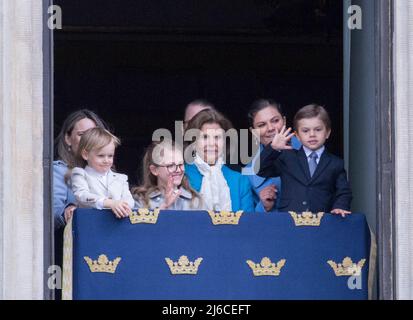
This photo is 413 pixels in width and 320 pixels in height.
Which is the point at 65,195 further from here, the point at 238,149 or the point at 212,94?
the point at 212,94

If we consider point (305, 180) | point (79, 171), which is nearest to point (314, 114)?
point (305, 180)

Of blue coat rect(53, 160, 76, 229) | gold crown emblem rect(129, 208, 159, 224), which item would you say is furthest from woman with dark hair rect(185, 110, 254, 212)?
blue coat rect(53, 160, 76, 229)

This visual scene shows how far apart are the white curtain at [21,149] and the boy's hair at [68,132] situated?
0.96 m

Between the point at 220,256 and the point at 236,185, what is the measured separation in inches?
23.6

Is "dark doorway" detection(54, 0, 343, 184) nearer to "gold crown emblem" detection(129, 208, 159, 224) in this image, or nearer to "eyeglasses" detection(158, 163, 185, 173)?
"eyeglasses" detection(158, 163, 185, 173)

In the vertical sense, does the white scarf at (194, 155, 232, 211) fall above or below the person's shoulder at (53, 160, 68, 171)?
below

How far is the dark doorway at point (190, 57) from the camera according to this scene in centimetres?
1267

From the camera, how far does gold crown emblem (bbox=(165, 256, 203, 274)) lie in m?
9.88

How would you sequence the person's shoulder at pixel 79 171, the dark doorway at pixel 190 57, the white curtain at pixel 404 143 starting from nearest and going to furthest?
the white curtain at pixel 404 143
the person's shoulder at pixel 79 171
the dark doorway at pixel 190 57

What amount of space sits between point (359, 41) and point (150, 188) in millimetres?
2007

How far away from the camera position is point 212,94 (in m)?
12.9

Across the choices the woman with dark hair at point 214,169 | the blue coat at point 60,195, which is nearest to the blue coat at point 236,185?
the woman with dark hair at point 214,169

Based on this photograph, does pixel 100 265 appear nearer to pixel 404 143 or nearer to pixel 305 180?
pixel 305 180

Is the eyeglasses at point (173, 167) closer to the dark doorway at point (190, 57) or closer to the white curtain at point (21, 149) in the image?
the white curtain at point (21, 149)
